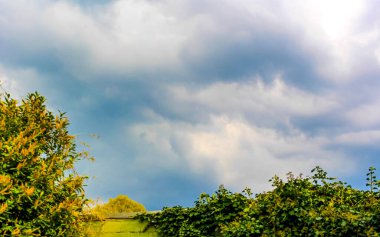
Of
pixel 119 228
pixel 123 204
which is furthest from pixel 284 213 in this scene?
pixel 123 204

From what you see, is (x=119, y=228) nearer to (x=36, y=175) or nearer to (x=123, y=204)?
(x=36, y=175)

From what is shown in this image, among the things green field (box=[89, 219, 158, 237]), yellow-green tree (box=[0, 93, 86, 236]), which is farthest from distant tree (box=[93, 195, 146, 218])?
yellow-green tree (box=[0, 93, 86, 236])

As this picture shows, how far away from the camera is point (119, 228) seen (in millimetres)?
10375

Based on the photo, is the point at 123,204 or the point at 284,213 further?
the point at 123,204

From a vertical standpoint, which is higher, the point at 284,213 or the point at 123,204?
the point at 123,204

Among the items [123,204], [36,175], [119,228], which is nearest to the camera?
[36,175]

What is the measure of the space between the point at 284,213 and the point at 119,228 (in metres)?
4.22

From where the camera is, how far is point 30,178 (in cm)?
746

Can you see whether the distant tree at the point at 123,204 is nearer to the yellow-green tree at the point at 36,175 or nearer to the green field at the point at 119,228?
the green field at the point at 119,228

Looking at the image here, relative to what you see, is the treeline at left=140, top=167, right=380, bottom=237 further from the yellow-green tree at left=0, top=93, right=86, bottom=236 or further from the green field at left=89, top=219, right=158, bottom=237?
the yellow-green tree at left=0, top=93, right=86, bottom=236

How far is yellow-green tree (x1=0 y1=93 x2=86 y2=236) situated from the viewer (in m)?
7.09

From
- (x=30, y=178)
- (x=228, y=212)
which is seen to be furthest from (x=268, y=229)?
(x=30, y=178)

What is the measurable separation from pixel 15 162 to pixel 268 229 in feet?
15.3

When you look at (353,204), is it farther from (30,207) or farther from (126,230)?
(30,207)
